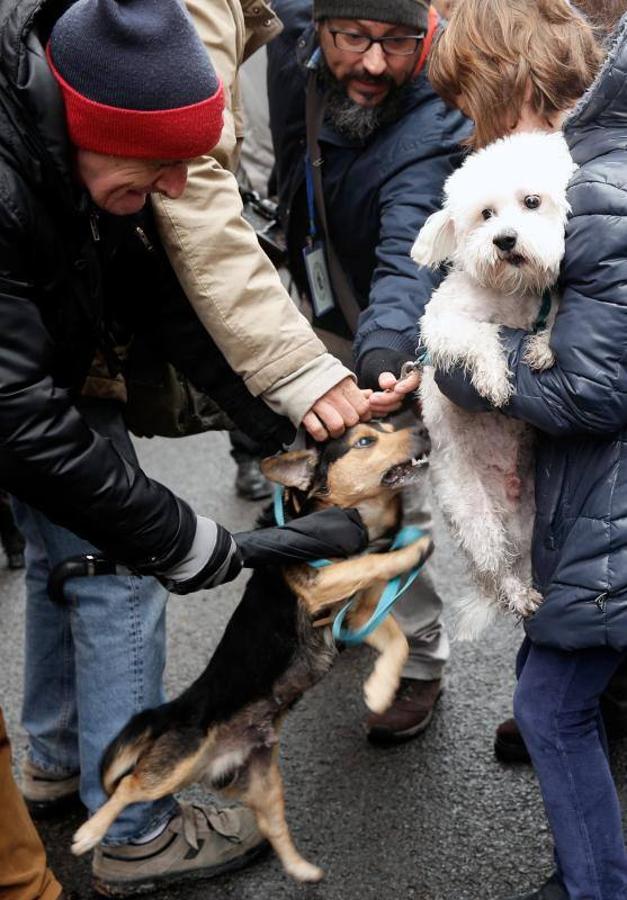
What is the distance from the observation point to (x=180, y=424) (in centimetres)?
282

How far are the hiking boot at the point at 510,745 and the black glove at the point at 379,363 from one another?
1.22 metres

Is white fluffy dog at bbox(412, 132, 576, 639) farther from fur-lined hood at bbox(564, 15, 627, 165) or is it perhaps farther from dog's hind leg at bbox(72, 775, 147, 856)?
dog's hind leg at bbox(72, 775, 147, 856)

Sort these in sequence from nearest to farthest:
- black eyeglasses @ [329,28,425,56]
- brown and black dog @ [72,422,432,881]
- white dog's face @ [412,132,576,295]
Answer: white dog's face @ [412,132,576,295] → brown and black dog @ [72,422,432,881] → black eyeglasses @ [329,28,425,56]

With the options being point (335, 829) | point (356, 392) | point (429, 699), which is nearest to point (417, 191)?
point (356, 392)

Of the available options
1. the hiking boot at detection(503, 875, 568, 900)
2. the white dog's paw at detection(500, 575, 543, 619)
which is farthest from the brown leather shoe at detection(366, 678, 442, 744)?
the white dog's paw at detection(500, 575, 543, 619)

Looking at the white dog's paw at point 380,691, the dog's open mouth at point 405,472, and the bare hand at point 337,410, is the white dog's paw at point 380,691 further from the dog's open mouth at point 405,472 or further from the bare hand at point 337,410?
the bare hand at point 337,410


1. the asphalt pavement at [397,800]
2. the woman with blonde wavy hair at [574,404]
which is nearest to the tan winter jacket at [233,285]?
the woman with blonde wavy hair at [574,404]

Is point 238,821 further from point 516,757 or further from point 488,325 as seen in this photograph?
point 488,325

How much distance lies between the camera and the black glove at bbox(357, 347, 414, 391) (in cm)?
275

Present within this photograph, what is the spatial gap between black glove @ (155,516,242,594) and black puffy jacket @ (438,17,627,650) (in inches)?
26.4

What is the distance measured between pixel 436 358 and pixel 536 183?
1.46ft

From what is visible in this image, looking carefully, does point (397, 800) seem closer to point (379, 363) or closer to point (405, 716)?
point (405, 716)

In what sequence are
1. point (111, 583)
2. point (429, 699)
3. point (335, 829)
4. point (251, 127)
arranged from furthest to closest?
1. point (251, 127)
2. point (429, 699)
3. point (335, 829)
4. point (111, 583)

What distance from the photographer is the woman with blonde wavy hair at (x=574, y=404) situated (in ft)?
6.50
